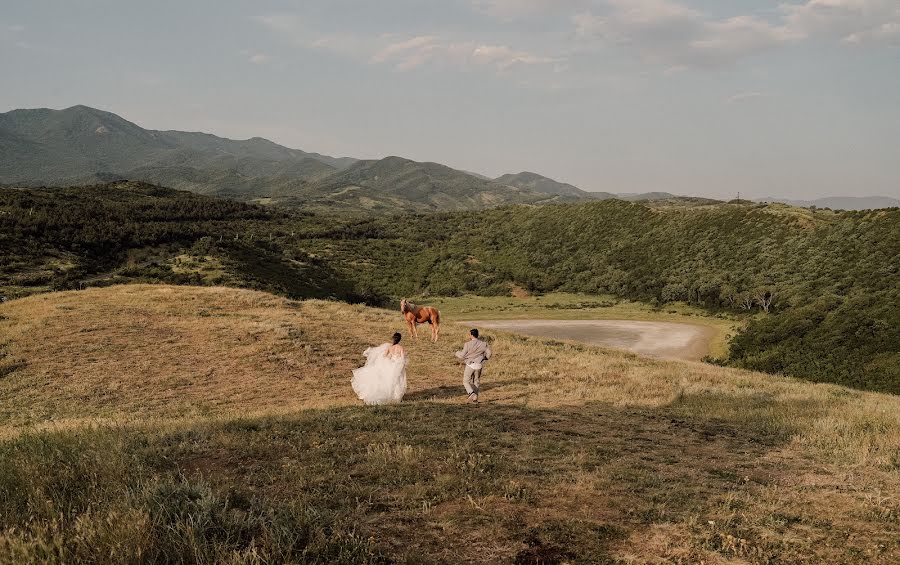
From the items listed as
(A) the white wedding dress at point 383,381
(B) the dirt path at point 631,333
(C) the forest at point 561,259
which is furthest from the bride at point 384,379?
(B) the dirt path at point 631,333

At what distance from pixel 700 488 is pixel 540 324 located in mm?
58797

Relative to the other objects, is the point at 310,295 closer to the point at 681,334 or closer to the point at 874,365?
the point at 681,334

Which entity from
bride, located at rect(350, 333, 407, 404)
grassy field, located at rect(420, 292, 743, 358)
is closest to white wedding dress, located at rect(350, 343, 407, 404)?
bride, located at rect(350, 333, 407, 404)

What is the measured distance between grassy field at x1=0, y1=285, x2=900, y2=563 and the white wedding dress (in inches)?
23.7

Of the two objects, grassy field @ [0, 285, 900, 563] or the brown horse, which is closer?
grassy field @ [0, 285, 900, 563]

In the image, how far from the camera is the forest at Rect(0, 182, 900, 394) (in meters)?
47.2

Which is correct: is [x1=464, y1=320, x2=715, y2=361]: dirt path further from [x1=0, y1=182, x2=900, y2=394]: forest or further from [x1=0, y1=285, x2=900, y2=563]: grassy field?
[x1=0, y1=285, x2=900, y2=563]: grassy field

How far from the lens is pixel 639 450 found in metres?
9.20

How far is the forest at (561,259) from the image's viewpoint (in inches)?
1857

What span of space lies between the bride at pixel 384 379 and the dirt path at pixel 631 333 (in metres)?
38.5

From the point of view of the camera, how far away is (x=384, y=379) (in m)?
13.6

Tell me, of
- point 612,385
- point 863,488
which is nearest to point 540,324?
point 612,385

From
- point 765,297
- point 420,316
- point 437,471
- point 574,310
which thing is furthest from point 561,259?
point 437,471

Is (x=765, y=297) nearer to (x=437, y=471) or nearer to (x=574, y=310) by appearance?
(x=574, y=310)
